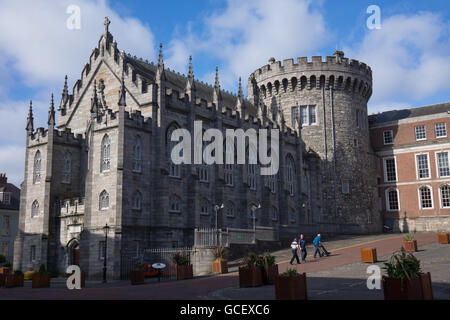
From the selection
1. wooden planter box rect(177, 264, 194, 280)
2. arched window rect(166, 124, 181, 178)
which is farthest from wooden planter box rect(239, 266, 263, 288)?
arched window rect(166, 124, 181, 178)

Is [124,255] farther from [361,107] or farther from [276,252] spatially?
[361,107]

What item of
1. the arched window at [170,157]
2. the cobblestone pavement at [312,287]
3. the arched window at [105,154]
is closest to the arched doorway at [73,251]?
the arched window at [105,154]

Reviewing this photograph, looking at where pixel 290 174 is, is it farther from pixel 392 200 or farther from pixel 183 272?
pixel 183 272

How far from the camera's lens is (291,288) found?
48.5ft


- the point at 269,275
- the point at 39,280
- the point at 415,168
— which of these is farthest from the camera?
the point at 415,168

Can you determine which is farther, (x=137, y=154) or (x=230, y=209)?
(x=230, y=209)

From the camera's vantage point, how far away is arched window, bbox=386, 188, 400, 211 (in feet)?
195

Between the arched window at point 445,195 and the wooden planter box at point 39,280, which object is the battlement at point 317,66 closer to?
the arched window at point 445,195

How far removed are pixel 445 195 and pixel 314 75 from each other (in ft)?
66.6

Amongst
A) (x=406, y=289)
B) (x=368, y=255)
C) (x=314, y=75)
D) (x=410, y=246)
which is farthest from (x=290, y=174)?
(x=406, y=289)

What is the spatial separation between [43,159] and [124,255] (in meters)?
11.9

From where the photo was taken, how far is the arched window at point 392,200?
195ft

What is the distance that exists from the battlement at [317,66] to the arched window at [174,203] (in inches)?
978
